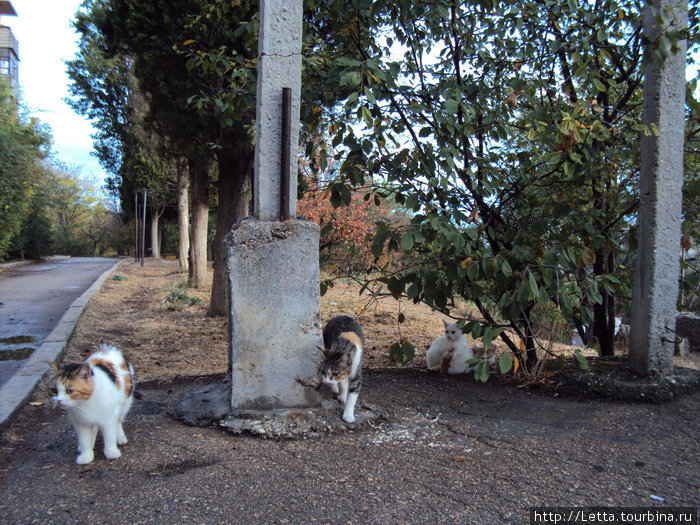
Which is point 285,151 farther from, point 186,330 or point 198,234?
point 198,234

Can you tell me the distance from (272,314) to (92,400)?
1.22 m

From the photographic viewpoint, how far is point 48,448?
3.04 metres

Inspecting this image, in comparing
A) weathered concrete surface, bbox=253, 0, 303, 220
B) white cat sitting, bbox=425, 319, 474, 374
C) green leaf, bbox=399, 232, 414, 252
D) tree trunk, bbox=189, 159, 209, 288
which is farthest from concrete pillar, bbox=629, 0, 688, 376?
tree trunk, bbox=189, 159, 209, 288

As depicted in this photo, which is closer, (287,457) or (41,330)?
(287,457)

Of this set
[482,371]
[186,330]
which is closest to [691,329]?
[482,371]

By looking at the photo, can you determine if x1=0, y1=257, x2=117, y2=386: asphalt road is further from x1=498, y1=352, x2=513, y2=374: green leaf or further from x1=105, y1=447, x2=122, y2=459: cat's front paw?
x1=498, y1=352, x2=513, y2=374: green leaf

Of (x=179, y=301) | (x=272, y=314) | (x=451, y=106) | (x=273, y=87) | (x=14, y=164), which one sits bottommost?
(x=179, y=301)

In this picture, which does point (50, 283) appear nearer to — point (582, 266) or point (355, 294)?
point (355, 294)

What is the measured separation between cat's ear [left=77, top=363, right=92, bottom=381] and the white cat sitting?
328cm

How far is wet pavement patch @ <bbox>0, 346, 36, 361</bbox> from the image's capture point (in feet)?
18.8

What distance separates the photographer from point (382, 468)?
271 centimetres

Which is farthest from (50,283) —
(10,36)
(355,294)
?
(10,36)

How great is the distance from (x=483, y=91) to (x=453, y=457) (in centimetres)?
288

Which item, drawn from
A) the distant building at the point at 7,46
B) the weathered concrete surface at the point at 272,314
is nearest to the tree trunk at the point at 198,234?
the weathered concrete surface at the point at 272,314
